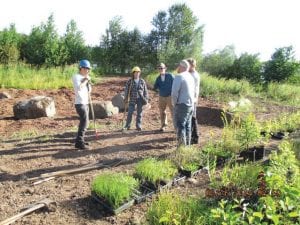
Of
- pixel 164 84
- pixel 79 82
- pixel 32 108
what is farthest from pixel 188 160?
pixel 32 108

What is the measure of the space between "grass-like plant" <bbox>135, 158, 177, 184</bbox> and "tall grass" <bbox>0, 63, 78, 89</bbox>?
9.82 metres

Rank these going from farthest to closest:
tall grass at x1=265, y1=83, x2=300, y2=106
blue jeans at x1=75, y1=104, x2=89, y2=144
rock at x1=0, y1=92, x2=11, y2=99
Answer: tall grass at x1=265, y1=83, x2=300, y2=106, rock at x1=0, y1=92, x2=11, y2=99, blue jeans at x1=75, y1=104, x2=89, y2=144

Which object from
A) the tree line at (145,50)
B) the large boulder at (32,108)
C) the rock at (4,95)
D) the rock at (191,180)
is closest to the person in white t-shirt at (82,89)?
the rock at (191,180)

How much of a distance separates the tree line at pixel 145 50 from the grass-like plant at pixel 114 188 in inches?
596

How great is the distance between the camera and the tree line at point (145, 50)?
18.9 metres

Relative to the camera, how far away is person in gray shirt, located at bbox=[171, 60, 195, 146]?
6.55 metres

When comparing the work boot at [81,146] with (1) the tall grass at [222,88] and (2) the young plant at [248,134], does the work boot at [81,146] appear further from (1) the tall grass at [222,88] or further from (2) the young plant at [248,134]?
(1) the tall grass at [222,88]

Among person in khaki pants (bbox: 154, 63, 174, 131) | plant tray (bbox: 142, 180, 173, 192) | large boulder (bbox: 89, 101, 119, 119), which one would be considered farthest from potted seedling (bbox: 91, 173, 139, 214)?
large boulder (bbox: 89, 101, 119, 119)

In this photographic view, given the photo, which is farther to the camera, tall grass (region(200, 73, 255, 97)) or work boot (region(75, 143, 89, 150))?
tall grass (region(200, 73, 255, 97))

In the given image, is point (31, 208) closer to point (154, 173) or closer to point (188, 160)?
point (154, 173)

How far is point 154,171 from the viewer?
17.3 ft

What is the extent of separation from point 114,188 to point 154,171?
86 cm

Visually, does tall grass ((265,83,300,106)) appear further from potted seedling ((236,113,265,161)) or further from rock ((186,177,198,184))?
rock ((186,177,198,184))

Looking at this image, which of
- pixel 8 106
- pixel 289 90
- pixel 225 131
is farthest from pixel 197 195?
pixel 289 90
